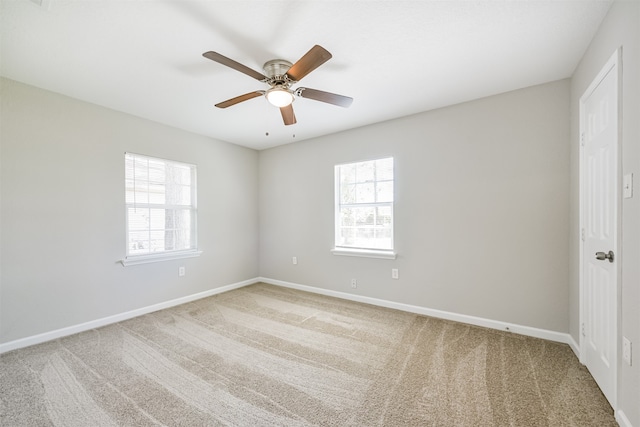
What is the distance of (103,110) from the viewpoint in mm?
2951

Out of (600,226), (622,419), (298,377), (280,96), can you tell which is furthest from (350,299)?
Answer: (280,96)

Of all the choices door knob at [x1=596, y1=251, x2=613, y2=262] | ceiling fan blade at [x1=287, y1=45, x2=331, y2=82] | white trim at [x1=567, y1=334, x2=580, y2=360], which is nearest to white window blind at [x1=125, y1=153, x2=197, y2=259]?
ceiling fan blade at [x1=287, y1=45, x2=331, y2=82]

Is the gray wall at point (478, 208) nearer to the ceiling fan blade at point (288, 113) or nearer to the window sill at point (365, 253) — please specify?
the window sill at point (365, 253)

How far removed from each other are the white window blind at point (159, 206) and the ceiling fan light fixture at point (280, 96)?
2.25 m

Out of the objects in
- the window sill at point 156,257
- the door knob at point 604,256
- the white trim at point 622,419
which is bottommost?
the white trim at point 622,419

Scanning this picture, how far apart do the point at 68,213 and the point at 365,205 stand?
345cm

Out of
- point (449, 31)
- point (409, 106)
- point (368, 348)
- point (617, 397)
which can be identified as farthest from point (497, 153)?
point (368, 348)

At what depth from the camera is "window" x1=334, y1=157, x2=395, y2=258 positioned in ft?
11.5

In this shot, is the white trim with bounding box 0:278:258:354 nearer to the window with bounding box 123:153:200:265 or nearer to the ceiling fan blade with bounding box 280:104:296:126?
the window with bounding box 123:153:200:265

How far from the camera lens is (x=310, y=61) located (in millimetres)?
1651

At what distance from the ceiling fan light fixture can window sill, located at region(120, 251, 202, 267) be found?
103 inches

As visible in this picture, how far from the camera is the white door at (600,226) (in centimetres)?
159

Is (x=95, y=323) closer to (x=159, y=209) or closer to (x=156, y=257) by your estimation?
(x=156, y=257)

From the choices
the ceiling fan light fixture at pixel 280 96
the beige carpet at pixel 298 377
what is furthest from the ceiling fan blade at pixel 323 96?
the beige carpet at pixel 298 377
